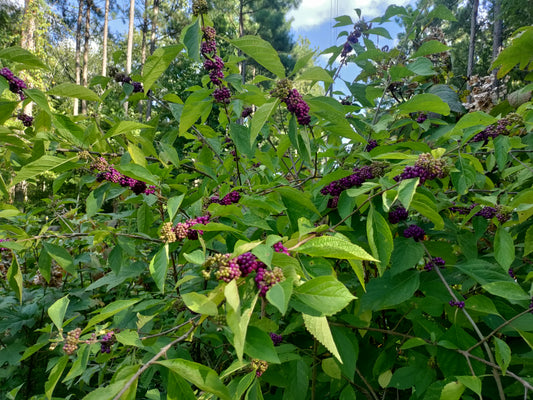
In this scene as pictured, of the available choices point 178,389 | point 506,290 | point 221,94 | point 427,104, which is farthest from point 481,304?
point 221,94

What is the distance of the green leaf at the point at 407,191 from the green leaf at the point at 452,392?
0.47 meters

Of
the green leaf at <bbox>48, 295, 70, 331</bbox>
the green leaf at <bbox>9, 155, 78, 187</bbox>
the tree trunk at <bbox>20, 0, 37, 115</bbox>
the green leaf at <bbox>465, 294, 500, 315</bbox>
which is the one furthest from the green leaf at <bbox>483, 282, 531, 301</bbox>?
the tree trunk at <bbox>20, 0, 37, 115</bbox>

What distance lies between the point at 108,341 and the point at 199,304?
63 cm

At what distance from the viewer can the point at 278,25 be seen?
83.6 feet

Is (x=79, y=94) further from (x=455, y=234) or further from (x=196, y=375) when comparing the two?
(x=455, y=234)

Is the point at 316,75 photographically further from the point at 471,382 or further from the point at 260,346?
the point at 471,382

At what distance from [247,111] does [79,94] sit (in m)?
1.09

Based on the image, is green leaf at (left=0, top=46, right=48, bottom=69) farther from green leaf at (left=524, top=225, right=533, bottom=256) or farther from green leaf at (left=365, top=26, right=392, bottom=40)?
green leaf at (left=524, top=225, right=533, bottom=256)

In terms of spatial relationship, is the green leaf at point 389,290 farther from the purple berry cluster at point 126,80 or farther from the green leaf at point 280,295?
the purple berry cluster at point 126,80

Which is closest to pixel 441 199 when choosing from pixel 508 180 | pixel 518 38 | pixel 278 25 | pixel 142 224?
pixel 508 180

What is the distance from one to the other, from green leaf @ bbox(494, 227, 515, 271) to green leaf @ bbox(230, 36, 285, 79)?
2.89 ft

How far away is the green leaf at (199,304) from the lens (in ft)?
1.94

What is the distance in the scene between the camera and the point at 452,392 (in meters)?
0.78

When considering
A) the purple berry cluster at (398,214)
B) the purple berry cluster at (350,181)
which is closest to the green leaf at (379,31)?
the purple berry cluster at (350,181)
